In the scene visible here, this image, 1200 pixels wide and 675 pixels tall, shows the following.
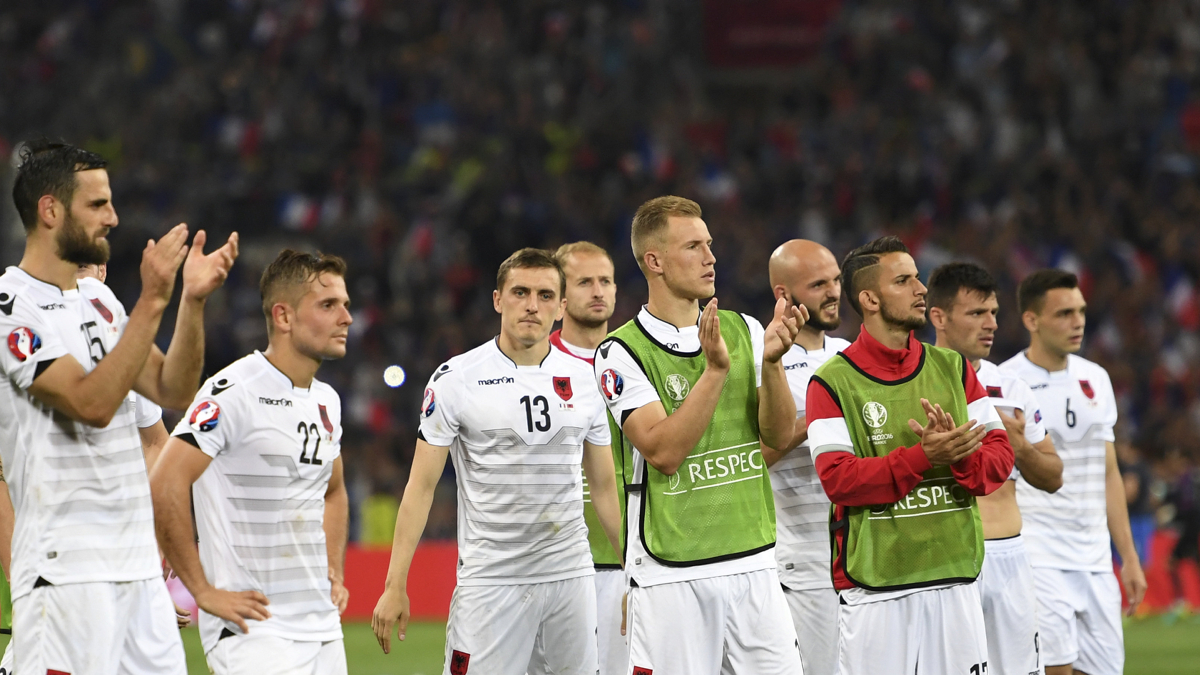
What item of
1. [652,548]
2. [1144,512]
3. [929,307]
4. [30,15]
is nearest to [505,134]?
[30,15]

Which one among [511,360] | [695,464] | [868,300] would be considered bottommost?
[695,464]

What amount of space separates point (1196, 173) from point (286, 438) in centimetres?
1760

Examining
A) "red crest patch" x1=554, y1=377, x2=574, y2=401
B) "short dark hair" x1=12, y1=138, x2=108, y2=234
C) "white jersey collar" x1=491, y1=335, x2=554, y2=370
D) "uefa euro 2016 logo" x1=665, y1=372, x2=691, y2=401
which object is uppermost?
"short dark hair" x1=12, y1=138, x2=108, y2=234

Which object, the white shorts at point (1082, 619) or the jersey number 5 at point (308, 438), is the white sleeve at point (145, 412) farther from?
the white shorts at point (1082, 619)

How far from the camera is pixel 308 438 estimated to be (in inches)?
225

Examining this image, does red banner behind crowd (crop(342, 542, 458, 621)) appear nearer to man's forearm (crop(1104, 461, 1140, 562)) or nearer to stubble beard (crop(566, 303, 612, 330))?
stubble beard (crop(566, 303, 612, 330))

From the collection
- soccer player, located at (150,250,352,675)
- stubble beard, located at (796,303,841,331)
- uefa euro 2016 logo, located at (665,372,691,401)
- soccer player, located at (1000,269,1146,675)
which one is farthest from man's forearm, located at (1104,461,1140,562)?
soccer player, located at (150,250,352,675)

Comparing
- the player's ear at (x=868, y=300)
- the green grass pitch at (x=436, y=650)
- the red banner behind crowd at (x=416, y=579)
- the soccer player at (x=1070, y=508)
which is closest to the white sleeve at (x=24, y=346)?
the player's ear at (x=868, y=300)

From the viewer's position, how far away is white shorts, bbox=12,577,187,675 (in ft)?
16.5

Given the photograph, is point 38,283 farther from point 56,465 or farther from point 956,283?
point 956,283

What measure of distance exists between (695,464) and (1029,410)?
251 cm

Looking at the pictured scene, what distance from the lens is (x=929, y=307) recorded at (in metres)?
7.84

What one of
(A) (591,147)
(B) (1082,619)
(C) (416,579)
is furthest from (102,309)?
(A) (591,147)

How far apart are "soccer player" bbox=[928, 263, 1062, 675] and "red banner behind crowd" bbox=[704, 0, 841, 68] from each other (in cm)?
1567
